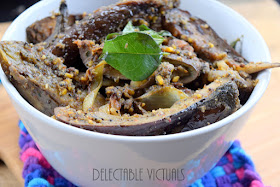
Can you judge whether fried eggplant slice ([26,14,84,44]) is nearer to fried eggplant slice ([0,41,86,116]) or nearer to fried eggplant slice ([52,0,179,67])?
fried eggplant slice ([52,0,179,67])

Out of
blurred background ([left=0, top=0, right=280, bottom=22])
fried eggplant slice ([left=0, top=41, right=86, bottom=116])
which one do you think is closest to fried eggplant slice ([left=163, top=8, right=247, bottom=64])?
fried eggplant slice ([left=0, top=41, right=86, bottom=116])

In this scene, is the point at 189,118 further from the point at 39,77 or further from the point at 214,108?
the point at 39,77

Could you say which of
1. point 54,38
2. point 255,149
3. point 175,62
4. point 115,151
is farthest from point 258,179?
point 54,38

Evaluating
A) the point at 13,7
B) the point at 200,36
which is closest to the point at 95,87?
the point at 200,36

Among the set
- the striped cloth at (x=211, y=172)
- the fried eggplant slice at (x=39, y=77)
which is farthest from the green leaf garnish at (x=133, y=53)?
the striped cloth at (x=211, y=172)

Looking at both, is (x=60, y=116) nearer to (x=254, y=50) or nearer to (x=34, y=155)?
(x=34, y=155)

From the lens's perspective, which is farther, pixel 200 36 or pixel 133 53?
pixel 200 36
